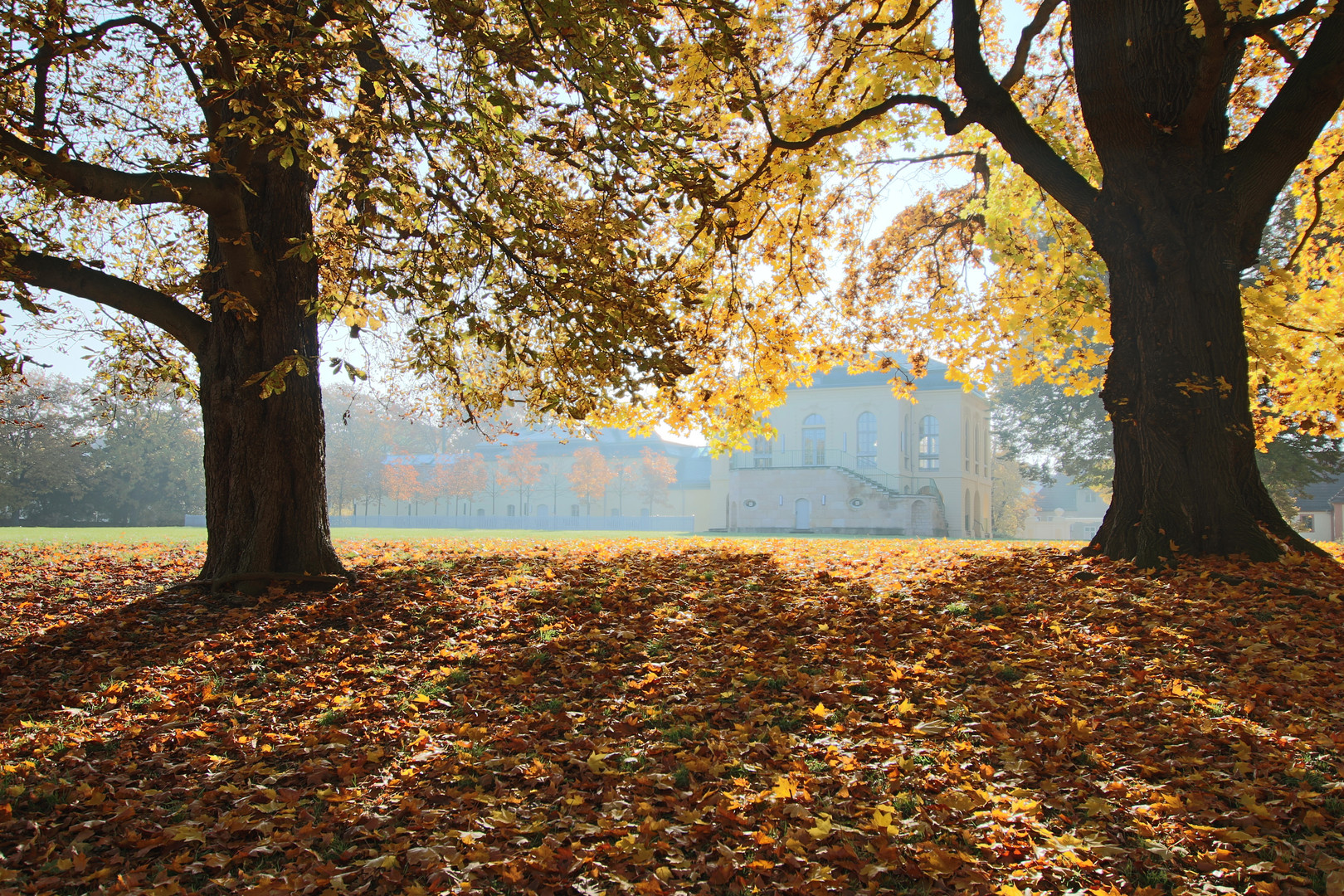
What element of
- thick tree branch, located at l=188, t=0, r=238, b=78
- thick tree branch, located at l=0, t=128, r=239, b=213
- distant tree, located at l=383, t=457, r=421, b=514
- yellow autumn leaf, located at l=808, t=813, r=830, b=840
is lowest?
Answer: yellow autumn leaf, located at l=808, t=813, r=830, b=840

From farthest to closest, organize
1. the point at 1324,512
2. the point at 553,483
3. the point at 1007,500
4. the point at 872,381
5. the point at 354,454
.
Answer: the point at 553,483 → the point at 354,454 → the point at 1007,500 → the point at 872,381 → the point at 1324,512

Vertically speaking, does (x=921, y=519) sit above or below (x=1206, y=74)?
below

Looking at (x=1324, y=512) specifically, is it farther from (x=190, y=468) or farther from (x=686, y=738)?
(x=190, y=468)

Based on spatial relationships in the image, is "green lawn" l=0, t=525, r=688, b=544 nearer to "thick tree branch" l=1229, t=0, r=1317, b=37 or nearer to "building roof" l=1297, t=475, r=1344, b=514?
"thick tree branch" l=1229, t=0, r=1317, b=37

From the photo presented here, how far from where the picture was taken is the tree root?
7.44 meters

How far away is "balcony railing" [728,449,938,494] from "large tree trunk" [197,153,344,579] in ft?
109

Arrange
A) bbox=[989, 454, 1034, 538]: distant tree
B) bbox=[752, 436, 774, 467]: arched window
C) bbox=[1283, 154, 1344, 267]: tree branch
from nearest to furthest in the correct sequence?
bbox=[1283, 154, 1344, 267]: tree branch → bbox=[752, 436, 774, 467]: arched window → bbox=[989, 454, 1034, 538]: distant tree

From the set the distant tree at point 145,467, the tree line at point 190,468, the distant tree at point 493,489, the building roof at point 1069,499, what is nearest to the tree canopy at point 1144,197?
the tree line at point 190,468

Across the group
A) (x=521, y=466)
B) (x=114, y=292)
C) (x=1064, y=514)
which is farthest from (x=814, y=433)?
(x=1064, y=514)

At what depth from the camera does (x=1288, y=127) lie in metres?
7.79

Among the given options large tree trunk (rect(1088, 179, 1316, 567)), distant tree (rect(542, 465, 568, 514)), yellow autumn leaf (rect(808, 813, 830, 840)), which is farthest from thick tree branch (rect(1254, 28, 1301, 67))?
distant tree (rect(542, 465, 568, 514))

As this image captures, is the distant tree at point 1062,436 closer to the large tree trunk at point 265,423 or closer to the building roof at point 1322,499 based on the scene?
the building roof at point 1322,499

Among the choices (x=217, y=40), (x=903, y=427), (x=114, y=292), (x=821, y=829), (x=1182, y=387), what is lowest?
(x=821, y=829)

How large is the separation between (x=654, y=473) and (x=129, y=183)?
170 ft
